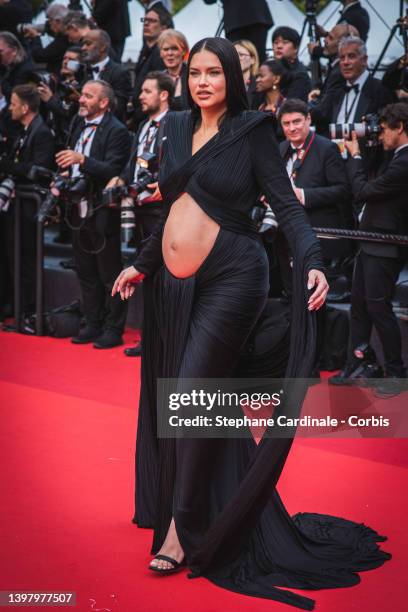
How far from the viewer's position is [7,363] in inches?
276

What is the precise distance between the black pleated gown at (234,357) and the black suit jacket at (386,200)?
2489 millimetres

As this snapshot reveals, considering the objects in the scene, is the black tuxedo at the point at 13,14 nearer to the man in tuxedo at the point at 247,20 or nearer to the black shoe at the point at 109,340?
the man in tuxedo at the point at 247,20

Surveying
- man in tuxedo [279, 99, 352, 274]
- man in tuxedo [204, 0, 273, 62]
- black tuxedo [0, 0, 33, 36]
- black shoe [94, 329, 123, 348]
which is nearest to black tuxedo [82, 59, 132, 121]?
man in tuxedo [204, 0, 273, 62]

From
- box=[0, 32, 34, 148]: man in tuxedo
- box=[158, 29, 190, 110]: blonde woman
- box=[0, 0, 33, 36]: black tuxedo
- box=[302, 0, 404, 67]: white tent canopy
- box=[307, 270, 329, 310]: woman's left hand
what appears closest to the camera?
box=[307, 270, 329, 310]: woman's left hand

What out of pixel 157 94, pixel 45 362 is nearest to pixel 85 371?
pixel 45 362

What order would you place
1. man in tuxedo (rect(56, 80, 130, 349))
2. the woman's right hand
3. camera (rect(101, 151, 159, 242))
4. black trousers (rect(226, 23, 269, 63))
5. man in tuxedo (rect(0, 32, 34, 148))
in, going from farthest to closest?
man in tuxedo (rect(0, 32, 34, 148)) → black trousers (rect(226, 23, 269, 63)) → man in tuxedo (rect(56, 80, 130, 349)) → camera (rect(101, 151, 159, 242)) → the woman's right hand

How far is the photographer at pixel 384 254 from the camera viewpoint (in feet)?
19.0

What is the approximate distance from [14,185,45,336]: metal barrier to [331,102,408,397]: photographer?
2947 mm

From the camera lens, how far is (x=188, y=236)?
3.42 m

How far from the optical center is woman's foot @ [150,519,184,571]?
3338 millimetres

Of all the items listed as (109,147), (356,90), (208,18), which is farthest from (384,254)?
(208,18)

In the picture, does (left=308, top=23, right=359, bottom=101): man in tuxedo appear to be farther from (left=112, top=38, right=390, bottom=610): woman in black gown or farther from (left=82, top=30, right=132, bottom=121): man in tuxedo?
(left=112, top=38, right=390, bottom=610): woman in black gown

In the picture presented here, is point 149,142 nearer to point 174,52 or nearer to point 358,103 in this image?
point 174,52

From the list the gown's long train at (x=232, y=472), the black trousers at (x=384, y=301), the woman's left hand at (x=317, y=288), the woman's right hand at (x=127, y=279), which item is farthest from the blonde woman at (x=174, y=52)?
the woman's left hand at (x=317, y=288)
